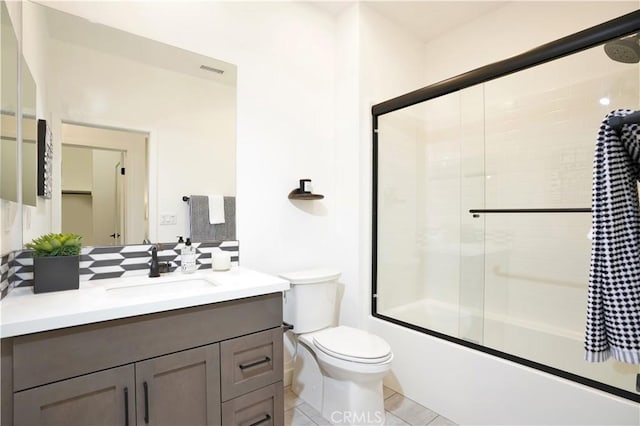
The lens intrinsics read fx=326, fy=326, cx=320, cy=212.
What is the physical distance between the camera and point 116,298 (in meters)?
1.20

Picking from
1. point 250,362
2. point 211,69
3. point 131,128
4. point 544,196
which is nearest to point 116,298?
point 250,362

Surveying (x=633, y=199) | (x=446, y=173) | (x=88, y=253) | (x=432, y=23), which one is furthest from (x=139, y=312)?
(x=432, y=23)

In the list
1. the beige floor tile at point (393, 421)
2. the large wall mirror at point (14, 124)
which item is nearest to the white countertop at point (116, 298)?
the large wall mirror at point (14, 124)

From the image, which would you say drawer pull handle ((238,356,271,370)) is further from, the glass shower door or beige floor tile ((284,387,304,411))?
the glass shower door

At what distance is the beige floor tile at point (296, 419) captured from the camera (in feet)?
5.99

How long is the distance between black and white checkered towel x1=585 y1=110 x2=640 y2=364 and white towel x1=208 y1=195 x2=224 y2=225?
66.2 inches

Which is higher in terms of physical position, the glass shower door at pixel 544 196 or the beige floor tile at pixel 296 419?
the glass shower door at pixel 544 196

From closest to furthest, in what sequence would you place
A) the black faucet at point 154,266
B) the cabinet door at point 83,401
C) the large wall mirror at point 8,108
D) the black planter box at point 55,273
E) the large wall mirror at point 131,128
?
the cabinet door at point 83,401
the large wall mirror at point 8,108
the black planter box at point 55,273
the large wall mirror at point 131,128
the black faucet at point 154,266

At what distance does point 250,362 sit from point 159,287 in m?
0.56

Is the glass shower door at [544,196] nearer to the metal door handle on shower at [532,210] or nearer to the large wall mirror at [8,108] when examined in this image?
the metal door handle on shower at [532,210]

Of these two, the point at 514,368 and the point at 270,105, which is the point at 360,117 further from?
the point at 514,368

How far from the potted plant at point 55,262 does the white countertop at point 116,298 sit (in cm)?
4

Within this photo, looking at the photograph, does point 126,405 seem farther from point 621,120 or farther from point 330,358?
point 621,120

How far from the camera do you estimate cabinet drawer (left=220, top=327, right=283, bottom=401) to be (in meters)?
1.31
